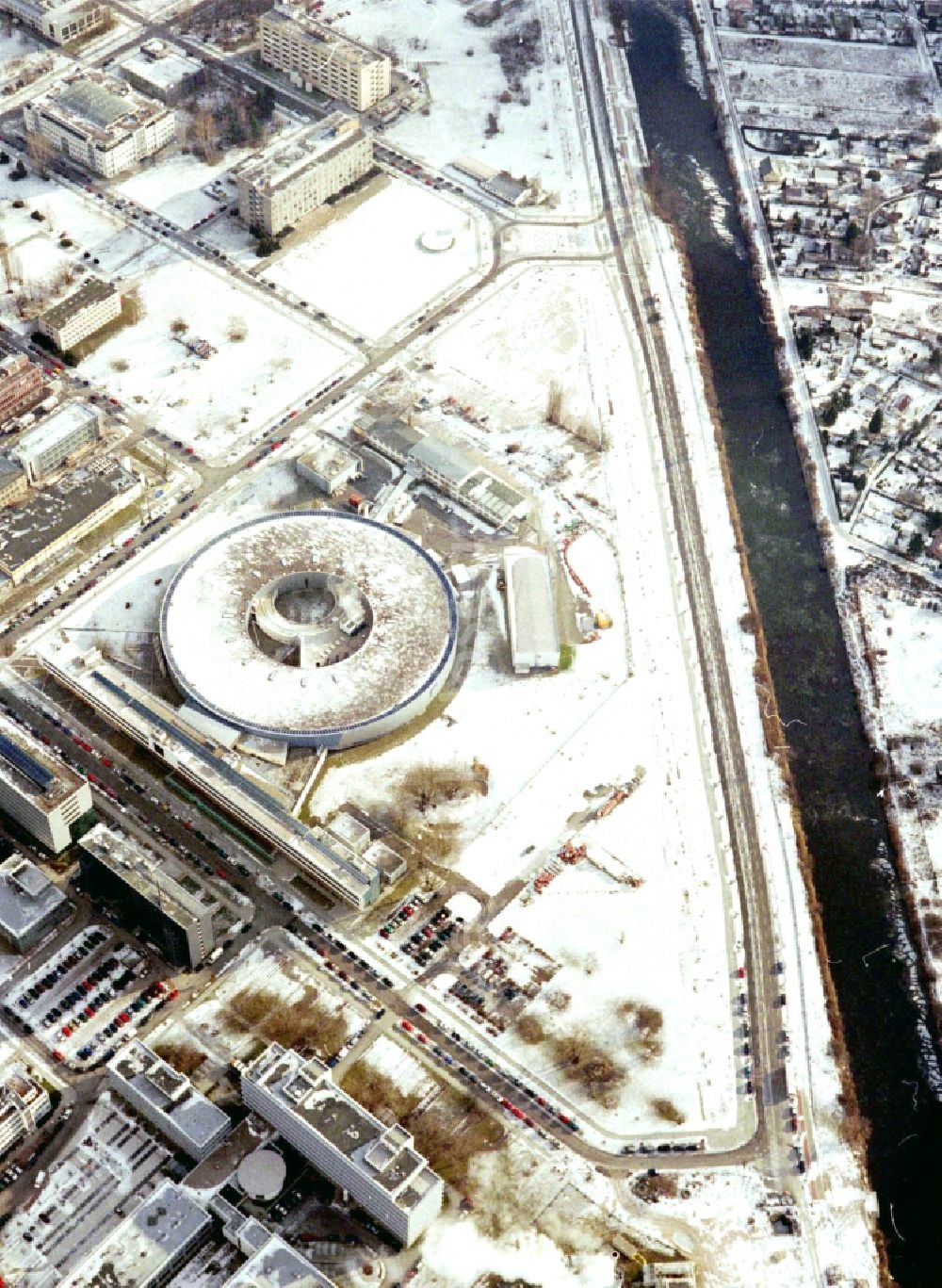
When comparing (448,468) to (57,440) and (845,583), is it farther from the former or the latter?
(845,583)

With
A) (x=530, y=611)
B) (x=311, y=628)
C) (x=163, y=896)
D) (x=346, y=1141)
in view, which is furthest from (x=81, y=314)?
(x=346, y=1141)

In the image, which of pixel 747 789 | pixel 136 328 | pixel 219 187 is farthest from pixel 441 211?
pixel 747 789

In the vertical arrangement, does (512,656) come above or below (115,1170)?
above

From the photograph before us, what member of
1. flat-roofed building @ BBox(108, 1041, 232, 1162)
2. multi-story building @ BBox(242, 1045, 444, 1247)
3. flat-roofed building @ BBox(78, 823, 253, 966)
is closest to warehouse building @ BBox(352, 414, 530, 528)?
flat-roofed building @ BBox(78, 823, 253, 966)

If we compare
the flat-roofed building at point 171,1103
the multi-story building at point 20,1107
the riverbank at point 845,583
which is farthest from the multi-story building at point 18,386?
the riverbank at point 845,583

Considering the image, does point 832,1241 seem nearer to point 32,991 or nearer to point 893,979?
point 893,979
